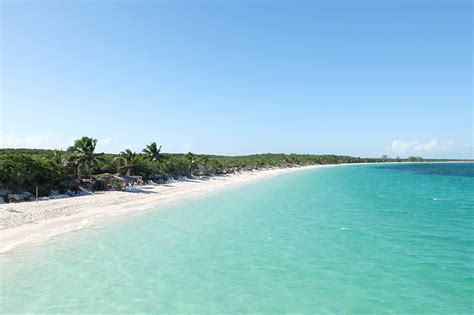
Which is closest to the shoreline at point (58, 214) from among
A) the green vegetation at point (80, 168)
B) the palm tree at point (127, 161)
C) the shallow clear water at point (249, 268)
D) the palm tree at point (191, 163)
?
the shallow clear water at point (249, 268)

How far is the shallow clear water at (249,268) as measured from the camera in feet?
34.9

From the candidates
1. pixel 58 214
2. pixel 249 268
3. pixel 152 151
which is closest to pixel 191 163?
pixel 152 151

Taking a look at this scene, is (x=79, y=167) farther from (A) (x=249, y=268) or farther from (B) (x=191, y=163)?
(A) (x=249, y=268)

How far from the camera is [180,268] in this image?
13.9 metres

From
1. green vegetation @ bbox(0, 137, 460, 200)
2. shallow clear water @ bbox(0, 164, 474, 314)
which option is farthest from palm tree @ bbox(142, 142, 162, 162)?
shallow clear water @ bbox(0, 164, 474, 314)

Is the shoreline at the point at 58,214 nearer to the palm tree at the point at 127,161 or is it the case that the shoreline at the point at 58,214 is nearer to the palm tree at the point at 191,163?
the palm tree at the point at 127,161

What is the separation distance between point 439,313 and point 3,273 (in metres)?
16.5

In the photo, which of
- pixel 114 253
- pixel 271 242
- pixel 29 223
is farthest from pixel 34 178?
pixel 271 242

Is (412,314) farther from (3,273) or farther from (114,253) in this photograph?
(3,273)

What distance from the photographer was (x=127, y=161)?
49.4m

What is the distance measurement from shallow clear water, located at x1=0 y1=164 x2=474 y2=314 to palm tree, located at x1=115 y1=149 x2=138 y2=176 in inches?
1043

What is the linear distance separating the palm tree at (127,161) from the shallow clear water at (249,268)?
86.9 feet

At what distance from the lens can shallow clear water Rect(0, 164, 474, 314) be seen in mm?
10633

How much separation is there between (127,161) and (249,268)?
4001cm
